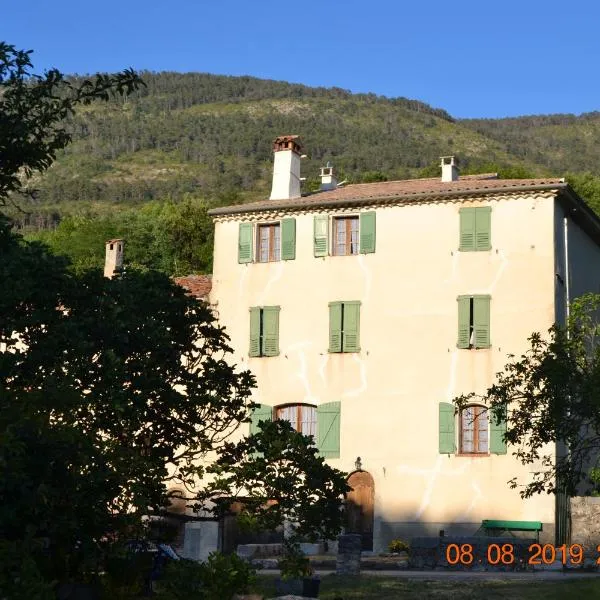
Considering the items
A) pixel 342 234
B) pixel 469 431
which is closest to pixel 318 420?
pixel 469 431

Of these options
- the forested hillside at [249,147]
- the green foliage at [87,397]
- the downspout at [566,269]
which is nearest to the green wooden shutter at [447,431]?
the downspout at [566,269]

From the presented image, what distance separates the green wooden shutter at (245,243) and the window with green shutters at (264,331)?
1742mm

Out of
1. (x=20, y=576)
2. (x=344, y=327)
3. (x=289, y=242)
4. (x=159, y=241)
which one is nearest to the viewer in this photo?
(x=20, y=576)

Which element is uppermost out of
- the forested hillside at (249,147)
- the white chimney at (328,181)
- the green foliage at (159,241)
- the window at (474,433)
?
the forested hillside at (249,147)

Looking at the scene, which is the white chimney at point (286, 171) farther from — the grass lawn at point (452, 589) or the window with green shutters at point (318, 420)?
the grass lawn at point (452, 589)

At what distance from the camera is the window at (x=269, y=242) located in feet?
127

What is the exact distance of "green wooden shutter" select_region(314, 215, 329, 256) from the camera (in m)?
37.9

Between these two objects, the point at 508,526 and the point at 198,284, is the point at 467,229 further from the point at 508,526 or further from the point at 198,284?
the point at 198,284

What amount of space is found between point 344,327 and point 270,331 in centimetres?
248

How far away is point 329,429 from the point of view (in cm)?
3666

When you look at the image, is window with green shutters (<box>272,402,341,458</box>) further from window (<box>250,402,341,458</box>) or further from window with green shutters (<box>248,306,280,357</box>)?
window with green shutters (<box>248,306,280,357</box>)

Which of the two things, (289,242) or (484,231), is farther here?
(289,242)

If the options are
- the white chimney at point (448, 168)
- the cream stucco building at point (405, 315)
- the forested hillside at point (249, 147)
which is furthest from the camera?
the forested hillside at point (249, 147)

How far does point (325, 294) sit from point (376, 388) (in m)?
3.41
